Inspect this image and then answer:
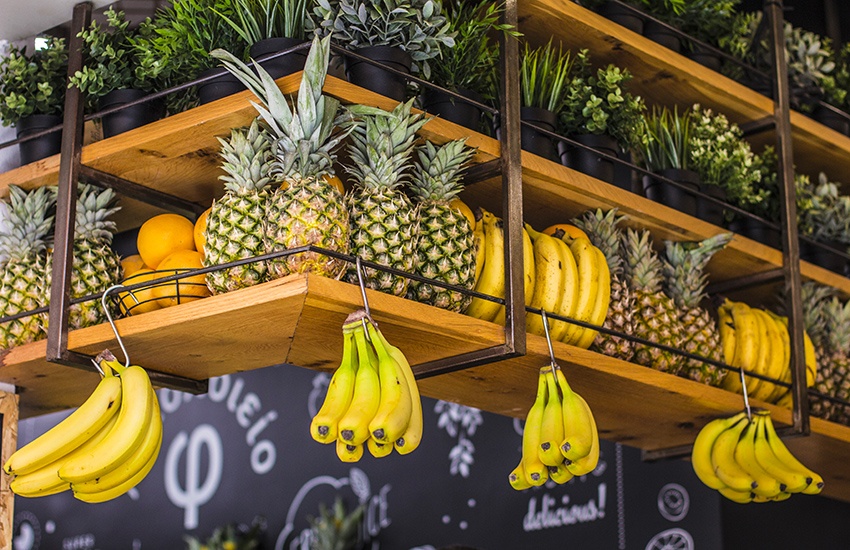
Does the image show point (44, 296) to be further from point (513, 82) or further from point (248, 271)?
point (513, 82)

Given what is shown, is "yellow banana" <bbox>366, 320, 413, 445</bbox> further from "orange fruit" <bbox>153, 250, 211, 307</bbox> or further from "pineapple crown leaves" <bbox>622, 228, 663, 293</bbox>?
"pineapple crown leaves" <bbox>622, 228, 663, 293</bbox>

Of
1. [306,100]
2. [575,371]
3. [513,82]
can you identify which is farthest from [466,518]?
[306,100]

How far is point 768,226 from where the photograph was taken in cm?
365

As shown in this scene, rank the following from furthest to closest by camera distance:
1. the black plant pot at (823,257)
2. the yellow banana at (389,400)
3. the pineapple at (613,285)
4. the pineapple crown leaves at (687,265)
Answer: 1. the black plant pot at (823,257)
2. the pineapple crown leaves at (687,265)
3. the pineapple at (613,285)
4. the yellow banana at (389,400)

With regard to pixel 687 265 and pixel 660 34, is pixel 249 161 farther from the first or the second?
pixel 660 34

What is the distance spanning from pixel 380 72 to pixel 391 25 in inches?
5.3

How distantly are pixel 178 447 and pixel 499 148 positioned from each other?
476 cm

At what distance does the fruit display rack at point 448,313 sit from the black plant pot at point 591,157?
6 cm

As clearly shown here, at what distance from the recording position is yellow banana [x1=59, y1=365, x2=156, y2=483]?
2201mm

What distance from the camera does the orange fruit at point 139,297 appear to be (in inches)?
102

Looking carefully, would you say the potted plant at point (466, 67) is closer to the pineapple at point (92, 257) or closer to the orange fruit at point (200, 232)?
the orange fruit at point (200, 232)

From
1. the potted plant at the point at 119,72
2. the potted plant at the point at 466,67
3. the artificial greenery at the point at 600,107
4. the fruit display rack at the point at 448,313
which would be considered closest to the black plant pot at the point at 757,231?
the fruit display rack at the point at 448,313

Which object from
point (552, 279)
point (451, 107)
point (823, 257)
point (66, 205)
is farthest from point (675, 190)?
point (66, 205)

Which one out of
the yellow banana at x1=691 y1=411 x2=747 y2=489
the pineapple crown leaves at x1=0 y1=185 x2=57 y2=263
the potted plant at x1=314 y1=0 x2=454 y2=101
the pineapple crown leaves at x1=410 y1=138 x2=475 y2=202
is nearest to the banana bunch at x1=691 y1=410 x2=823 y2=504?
the yellow banana at x1=691 y1=411 x2=747 y2=489
